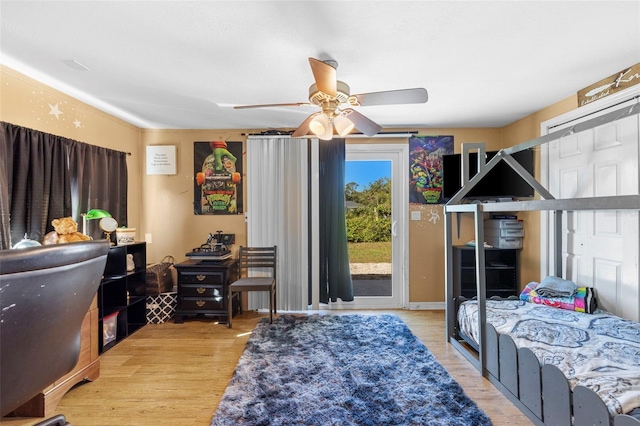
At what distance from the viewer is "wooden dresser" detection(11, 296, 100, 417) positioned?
1.85m

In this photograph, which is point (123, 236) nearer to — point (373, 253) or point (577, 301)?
point (373, 253)

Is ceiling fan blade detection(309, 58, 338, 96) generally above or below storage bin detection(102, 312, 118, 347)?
above

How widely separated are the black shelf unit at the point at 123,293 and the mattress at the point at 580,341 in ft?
10.7

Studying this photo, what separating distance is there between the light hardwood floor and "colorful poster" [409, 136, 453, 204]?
1563 mm

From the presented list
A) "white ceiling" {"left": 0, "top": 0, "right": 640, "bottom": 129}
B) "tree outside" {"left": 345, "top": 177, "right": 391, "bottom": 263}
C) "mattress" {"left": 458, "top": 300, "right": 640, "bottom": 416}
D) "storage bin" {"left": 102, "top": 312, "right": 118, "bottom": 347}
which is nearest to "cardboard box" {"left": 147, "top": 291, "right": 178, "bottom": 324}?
"storage bin" {"left": 102, "top": 312, "right": 118, "bottom": 347}

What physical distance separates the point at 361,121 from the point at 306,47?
685 millimetres

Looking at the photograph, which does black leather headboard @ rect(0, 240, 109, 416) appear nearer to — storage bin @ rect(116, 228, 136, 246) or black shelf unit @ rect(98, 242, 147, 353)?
black shelf unit @ rect(98, 242, 147, 353)

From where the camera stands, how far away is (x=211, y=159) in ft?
12.5

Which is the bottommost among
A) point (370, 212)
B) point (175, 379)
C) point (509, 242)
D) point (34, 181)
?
point (175, 379)

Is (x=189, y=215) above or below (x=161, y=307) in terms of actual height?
above

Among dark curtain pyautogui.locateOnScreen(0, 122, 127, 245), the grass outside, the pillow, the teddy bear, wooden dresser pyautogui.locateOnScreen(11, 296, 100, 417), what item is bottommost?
wooden dresser pyautogui.locateOnScreen(11, 296, 100, 417)

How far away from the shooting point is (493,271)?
11.8 feet

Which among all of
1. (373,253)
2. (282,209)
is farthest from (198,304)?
(373,253)

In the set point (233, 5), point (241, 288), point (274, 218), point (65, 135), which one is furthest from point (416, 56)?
point (65, 135)
